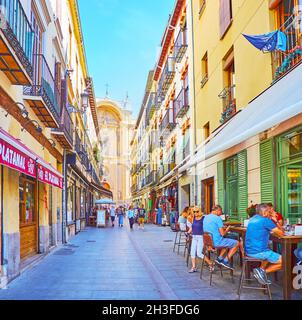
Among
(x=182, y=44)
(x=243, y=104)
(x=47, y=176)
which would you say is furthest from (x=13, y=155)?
(x=182, y=44)

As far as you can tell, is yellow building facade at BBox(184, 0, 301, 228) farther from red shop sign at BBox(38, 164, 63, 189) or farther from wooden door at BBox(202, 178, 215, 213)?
red shop sign at BBox(38, 164, 63, 189)

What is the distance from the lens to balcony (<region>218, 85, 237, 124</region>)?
12693 mm

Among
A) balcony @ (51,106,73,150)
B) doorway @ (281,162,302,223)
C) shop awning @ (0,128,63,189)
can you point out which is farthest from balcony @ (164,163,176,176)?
doorway @ (281,162,302,223)

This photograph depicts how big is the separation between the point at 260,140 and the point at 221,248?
2.72 m

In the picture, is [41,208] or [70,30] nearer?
[41,208]

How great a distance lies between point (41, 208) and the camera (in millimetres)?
13219

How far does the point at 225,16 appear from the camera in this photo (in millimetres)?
13109

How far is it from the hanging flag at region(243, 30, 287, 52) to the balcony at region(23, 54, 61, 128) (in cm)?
519

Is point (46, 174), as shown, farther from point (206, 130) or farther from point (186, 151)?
point (186, 151)

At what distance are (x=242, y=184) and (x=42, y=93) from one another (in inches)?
226

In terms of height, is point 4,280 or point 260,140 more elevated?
point 260,140
